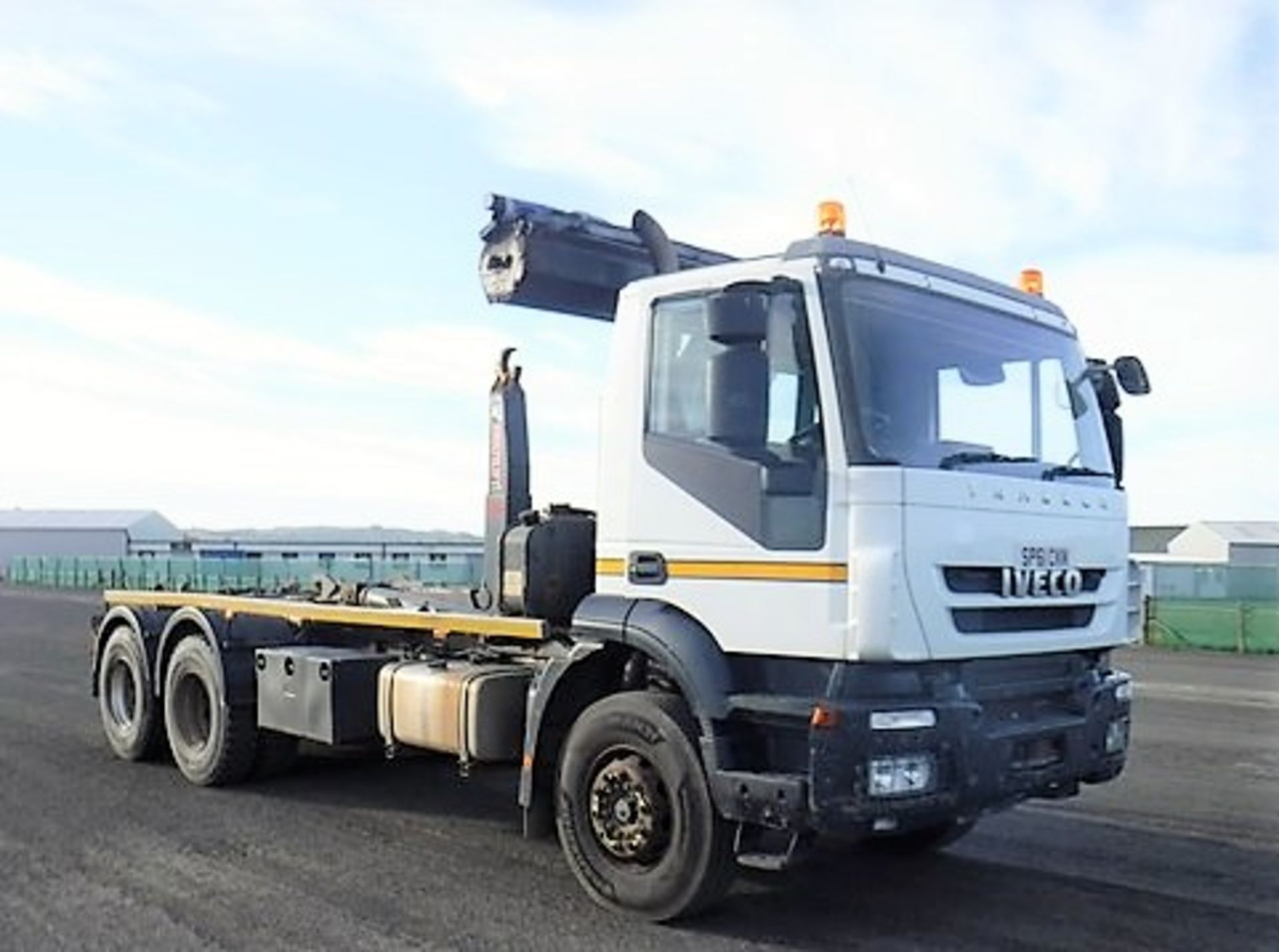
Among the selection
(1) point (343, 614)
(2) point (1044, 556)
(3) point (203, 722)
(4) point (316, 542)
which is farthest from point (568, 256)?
(4) point (316, 542)

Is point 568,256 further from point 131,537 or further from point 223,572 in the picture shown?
point 131,537

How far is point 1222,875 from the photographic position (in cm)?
694

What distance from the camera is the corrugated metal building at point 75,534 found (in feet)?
282

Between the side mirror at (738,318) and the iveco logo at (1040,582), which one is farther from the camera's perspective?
the iveco logo at (1040,582)

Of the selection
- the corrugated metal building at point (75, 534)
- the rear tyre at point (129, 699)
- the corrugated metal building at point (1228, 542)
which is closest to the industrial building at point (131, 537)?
the corrugated metal building at point (75, 534)

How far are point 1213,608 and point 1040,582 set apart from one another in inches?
853

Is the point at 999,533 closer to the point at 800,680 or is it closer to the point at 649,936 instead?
the point at 800,680

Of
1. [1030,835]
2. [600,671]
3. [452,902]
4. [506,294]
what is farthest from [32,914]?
[1030,835]

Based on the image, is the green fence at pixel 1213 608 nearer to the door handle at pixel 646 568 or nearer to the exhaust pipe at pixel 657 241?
the exhaust pipe at pixel 657 241

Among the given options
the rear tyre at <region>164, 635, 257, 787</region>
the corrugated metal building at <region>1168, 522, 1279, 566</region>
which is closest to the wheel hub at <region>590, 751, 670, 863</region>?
the rear tyre at <region>164, 635, 257, 787</region>

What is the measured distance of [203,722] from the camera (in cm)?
935

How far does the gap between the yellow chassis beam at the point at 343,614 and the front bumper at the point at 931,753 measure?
1.90 metres

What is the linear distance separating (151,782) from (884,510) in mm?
6158

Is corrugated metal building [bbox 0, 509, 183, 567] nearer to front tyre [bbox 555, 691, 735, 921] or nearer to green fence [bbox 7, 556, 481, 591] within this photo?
green fence [bbox 7, 556, 481, 591]
